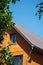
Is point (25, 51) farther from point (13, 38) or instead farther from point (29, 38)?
point (13, 38)

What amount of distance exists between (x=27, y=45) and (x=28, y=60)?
1.61 m

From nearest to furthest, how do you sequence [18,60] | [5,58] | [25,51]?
[5,58] → [18,60] → [25,51]

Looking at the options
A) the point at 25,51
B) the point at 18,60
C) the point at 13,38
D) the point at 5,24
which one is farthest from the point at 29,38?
the point at 5,24

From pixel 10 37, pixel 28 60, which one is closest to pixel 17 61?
pixel 28 60

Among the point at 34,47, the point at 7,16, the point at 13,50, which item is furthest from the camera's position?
the point at 13,50

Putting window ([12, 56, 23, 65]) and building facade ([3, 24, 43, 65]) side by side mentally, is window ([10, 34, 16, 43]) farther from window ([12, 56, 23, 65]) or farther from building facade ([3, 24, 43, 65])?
window ([12, 56, 23, 65])

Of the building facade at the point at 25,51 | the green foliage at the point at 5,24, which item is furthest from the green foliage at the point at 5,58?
the building facade at the point at 25,51

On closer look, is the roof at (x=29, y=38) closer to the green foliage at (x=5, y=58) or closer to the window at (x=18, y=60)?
the window at (x=18, y=60)

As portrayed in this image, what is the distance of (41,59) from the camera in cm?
2783

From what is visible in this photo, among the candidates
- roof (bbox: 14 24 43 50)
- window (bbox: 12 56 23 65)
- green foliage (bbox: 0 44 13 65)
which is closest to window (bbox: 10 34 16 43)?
roof (bbox: 14 24 43 50)

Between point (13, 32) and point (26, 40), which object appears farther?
point (13, 32)

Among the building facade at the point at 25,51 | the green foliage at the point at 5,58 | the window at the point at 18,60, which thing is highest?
the green foliage at the point at 5,58

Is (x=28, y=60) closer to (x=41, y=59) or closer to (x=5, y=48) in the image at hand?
(x=41, y=59)

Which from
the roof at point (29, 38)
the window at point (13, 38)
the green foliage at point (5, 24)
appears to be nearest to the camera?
the green foliage at point (5, 24)
